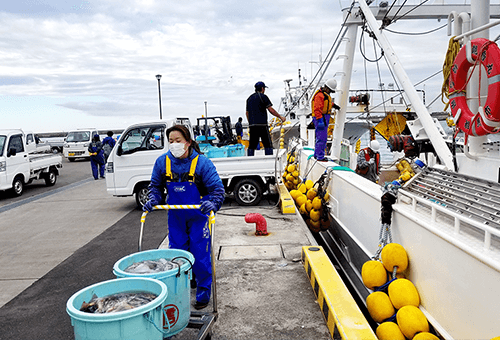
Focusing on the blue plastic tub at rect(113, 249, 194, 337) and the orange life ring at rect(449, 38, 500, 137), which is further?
the orange life ring at rect(449, 38, 500, 137)

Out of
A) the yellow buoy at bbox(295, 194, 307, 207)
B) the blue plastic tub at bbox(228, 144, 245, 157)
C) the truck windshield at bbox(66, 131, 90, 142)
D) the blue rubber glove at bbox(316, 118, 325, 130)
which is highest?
the blue rubber glove at bbox(316, 118, 325, 130)

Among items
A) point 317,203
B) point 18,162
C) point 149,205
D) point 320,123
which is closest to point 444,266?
point 149,205

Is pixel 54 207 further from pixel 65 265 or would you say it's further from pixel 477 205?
pixel 477 205

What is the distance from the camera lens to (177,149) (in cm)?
368

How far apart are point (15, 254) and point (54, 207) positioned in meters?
4.34

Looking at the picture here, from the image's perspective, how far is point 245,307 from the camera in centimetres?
401

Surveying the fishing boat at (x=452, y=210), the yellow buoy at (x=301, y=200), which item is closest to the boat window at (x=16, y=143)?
the yellow buoy at (x=301, y=200)

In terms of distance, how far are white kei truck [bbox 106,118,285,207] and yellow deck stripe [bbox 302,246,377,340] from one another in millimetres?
4380

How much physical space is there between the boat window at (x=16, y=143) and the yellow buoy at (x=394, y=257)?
12.3 m

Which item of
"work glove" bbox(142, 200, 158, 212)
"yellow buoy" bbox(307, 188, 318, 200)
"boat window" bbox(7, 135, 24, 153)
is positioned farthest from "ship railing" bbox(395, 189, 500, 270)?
"boat window" bbox(7, 135, 24, 153)

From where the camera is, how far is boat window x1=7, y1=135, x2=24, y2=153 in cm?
1251

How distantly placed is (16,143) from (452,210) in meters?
13.3

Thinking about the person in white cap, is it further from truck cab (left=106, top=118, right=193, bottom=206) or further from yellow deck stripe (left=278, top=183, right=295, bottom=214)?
truck cab (left=106, top=118, right=193, bottom=206)

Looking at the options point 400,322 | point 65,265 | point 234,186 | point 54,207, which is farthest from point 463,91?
point 54,207
